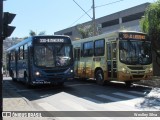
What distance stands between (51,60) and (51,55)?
0.29 m

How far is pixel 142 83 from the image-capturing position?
2281cm

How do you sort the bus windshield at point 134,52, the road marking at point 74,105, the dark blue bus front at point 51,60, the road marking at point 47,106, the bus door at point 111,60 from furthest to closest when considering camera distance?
the bus door at point 111,60, the bus windshield at point 134,52, the dark blue bus front at point 51,60, the road marking at point 47,106, the road marking at point 74,105

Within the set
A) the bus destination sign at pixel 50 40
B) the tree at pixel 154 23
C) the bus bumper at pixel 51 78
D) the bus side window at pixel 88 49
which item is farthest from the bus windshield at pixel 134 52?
the tree at pixel 154 23

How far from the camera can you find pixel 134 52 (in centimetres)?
2005

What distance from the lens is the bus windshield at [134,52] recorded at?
1984cm

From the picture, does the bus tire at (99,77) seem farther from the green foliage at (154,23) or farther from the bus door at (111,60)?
the green foliage at (154,23)

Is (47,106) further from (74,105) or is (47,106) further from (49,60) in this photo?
(49,60)

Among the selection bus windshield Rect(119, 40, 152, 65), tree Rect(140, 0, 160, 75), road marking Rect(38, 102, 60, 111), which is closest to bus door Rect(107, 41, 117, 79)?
bus windshield Rect(119, 40, 152, 65)

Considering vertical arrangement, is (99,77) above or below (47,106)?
above

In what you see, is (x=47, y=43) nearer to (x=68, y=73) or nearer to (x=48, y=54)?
(x=48, y=54)

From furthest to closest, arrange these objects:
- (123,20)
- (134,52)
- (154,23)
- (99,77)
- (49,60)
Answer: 1. (123,20)
2. (154,23)
3. (99,77)
4. (134,52)
5. (49,60)

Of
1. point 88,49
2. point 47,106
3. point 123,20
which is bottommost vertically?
point 47,106

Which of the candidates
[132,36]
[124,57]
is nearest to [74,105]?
[124,57]

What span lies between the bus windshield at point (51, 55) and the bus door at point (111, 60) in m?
2.39
